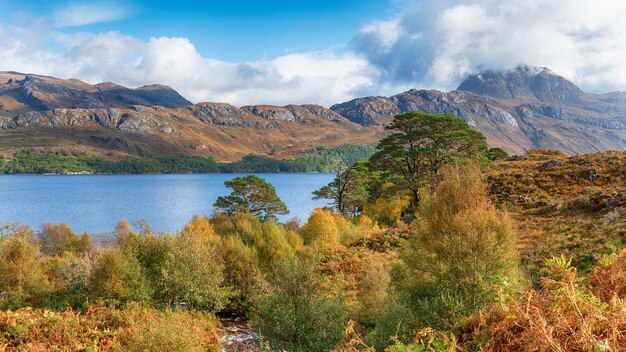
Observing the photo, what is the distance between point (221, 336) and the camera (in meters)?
23.5

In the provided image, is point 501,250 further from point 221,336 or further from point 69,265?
point 69,265

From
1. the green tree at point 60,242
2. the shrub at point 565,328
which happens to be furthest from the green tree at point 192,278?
the green tree at point 60,242

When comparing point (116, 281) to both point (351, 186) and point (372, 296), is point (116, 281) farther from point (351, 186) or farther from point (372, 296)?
point (351, 186)

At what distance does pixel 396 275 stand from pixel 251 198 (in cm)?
4583

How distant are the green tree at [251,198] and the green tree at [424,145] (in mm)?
23637

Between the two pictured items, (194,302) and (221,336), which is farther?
(194,302)

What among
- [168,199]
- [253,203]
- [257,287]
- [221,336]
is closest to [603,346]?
[221,336]

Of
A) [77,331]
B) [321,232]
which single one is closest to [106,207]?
[321,232]

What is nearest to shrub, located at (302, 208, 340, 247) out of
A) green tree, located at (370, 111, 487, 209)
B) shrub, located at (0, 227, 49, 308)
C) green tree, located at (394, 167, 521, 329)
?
green tree, located at (370, 111, 487, 209)

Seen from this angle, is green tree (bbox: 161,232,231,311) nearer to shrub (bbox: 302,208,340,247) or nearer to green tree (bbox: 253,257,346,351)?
green tree (bbox: 253,257,346,351)

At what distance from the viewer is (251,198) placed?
203 ft

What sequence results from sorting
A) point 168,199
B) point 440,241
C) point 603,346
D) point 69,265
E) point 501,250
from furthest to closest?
point 168,199 → point 69,265 → point 440,241 → point 501,250 → point 603,346

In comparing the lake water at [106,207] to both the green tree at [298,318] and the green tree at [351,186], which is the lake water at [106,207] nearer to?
the green tree at [351,186]

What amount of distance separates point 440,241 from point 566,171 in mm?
34599
